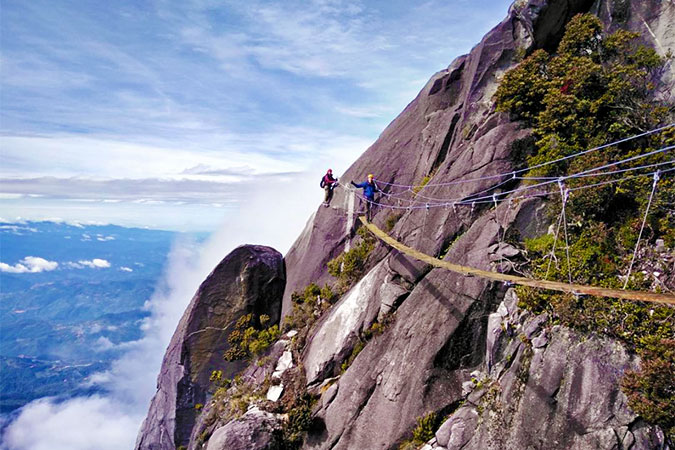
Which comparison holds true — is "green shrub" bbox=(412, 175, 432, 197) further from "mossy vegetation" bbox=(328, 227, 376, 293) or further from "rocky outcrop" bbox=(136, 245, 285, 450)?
"rocky outcrop" bbox=(136, 245, 285, 450)

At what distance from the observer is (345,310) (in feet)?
61.0

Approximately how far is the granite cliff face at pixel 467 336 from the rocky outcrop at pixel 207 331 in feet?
12.9

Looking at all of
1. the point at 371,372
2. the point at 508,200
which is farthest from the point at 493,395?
the point at 508,200

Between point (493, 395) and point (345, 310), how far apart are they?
27.2 ft

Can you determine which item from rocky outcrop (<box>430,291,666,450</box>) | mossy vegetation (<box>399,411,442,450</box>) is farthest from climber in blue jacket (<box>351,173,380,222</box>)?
mossy vegetation (<box>399,411,442,450</box>)

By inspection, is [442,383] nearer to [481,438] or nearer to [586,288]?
[481,438]

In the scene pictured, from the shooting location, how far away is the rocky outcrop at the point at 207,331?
2558 cm

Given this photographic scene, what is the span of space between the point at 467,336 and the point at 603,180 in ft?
24.7

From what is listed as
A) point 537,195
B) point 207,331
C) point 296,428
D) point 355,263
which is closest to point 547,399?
point 537,195

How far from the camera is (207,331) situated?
26.2m

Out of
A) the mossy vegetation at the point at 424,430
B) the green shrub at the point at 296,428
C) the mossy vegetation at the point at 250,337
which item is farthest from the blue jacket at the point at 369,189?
the mossy vegetation at the point at 424,430

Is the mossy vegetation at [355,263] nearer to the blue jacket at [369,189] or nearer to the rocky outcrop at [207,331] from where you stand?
the blue jacket at [369,189]

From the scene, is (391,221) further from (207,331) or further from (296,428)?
(207,331)

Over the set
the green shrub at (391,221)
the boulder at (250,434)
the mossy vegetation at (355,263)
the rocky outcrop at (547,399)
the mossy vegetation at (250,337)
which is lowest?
the boulder at (250,434)
